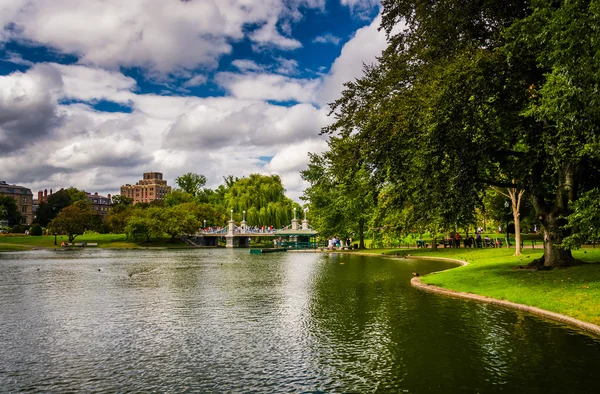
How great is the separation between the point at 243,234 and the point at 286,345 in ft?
272

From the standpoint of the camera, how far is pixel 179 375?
9.69m

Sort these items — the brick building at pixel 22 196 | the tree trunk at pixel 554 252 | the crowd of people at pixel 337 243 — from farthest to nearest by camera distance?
the brick building at pixel 22 196, the crowd of people at pixel 337 243, the tree trunk at pixel 554 252

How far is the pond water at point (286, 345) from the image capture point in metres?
9.18

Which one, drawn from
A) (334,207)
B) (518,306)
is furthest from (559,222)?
(334,207)

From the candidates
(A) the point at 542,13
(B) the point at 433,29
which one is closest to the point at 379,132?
(B) the point at 433,29

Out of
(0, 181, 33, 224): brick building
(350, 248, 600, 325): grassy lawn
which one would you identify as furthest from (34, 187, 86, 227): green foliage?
(350, 248, 600, 325): grassy lawn

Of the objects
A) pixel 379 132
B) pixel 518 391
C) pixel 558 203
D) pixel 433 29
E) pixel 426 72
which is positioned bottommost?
pixel 518 391

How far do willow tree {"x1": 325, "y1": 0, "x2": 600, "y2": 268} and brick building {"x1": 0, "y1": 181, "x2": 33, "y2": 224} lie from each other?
199918 mm

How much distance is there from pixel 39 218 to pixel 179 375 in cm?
15200

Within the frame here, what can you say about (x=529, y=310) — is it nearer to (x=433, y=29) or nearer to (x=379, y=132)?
(x=379, y=132)

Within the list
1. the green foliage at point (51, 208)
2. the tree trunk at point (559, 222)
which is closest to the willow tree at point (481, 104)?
the tree trunk at point (559, 222)

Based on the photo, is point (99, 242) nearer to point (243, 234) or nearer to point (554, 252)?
point (243, 234)

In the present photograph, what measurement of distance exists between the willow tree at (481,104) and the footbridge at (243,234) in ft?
207

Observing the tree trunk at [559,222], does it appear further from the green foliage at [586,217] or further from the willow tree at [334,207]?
the willow tree at [334,207]
